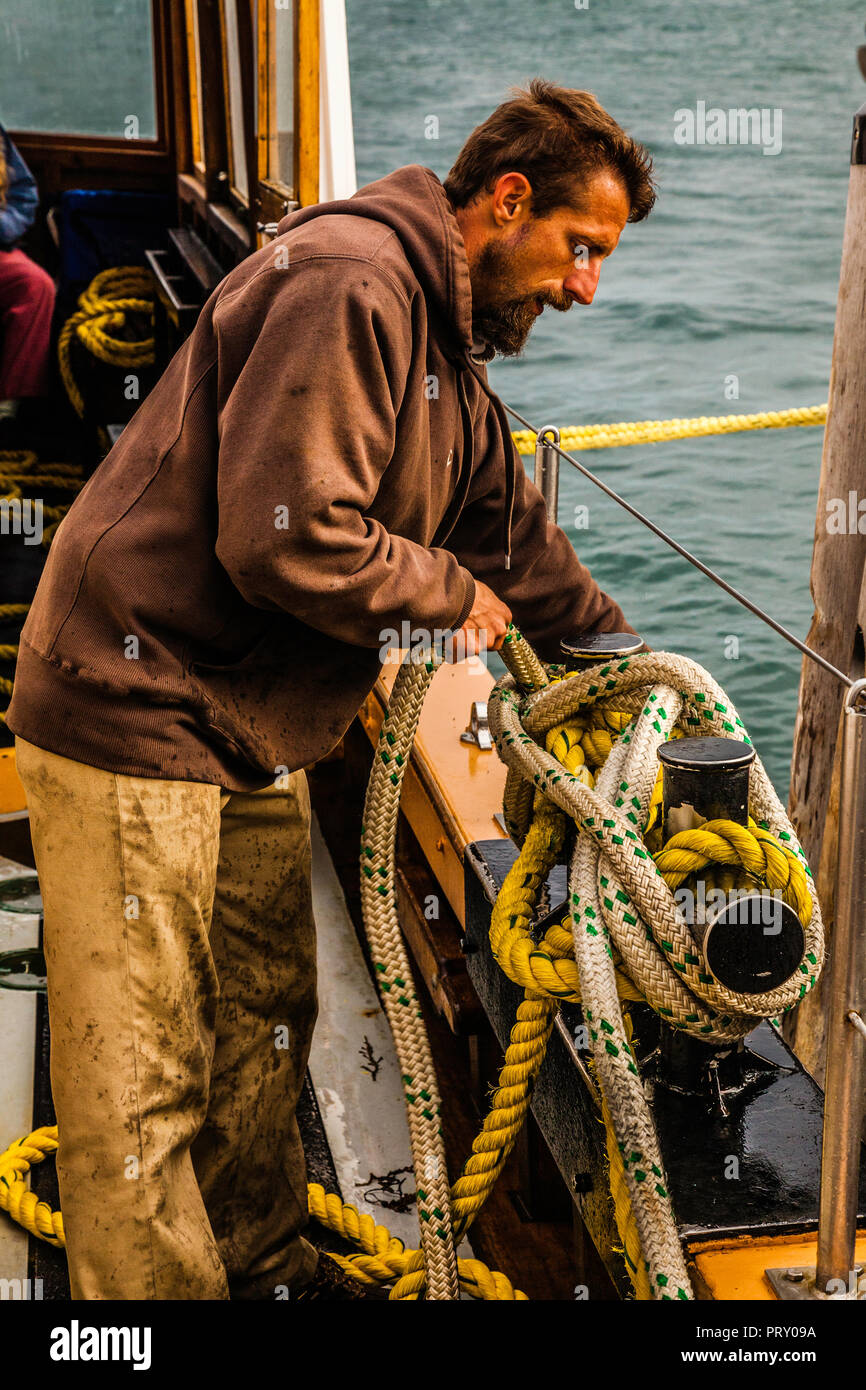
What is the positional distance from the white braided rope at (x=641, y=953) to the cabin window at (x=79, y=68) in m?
6.07

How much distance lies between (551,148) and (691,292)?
1472cm

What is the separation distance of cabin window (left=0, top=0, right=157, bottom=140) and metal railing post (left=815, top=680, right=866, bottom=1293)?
252 inches

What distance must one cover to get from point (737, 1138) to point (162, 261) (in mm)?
5060

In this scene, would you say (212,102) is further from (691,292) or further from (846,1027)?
(691,292)

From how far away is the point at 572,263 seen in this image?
169 centimetres

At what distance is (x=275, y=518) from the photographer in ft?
4.88

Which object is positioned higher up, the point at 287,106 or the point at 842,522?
the point at 287,106

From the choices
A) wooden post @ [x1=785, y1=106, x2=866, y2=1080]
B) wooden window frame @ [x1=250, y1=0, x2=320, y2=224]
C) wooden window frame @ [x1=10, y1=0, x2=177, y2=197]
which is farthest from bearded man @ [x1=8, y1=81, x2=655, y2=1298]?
wooden window frame @ [x1=10, y1=0, x2=177, y2=197]

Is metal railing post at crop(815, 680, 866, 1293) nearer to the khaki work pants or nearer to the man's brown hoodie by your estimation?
the man's brown hoodie

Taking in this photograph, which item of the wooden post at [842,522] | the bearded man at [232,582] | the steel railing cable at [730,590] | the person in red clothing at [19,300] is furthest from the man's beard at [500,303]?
the person in red clothing at [19,300]

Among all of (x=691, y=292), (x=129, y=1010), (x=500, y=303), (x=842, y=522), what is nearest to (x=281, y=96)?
(x=842, y=522)

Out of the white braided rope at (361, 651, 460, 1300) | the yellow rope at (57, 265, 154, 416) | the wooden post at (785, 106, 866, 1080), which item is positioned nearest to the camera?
the white braided rope at (361, 651, 460, 1300)

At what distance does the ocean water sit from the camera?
985 cm

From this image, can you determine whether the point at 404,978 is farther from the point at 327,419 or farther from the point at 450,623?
the point at 327,419
